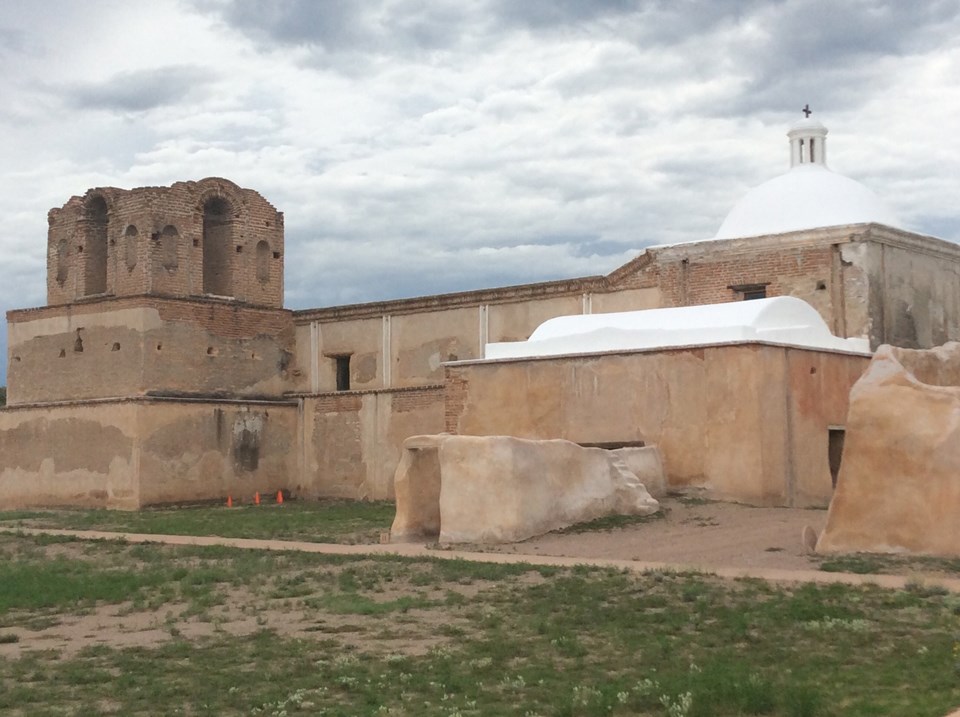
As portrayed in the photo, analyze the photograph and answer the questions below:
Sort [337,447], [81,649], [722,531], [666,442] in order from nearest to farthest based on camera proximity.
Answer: [81,649] < [722,531] < [666,442] < [337,447]

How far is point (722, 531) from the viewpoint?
13.8 meters

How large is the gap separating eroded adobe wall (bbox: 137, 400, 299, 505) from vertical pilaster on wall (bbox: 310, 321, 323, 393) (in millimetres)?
915

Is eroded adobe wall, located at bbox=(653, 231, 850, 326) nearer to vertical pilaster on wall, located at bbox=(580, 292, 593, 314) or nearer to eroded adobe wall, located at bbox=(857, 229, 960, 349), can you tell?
eroded adobe wall, located at bbox=(857, 229, 960, 349)

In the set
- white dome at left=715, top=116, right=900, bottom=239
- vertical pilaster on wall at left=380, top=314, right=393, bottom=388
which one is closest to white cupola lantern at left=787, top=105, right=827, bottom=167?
white dome at left=715, top=116, right=900, bottom=239

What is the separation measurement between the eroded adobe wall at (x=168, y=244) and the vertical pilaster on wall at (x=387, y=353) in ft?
8.30

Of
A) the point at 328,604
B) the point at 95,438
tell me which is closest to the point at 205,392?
the point at 95,438

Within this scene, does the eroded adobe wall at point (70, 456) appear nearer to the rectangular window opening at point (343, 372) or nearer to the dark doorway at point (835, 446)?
the rectangular window opening at point (343, 372)

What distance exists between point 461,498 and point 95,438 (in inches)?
504

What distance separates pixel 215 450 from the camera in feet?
82.6

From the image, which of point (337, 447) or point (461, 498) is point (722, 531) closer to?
point (461, 498)

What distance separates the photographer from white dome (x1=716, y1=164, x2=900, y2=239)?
21766mm

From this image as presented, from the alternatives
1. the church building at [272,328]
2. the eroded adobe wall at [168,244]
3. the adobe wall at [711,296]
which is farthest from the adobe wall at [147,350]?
the adobe wall at [711,296]

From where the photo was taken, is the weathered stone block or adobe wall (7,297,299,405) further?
adobe wall (7,297,299,405)

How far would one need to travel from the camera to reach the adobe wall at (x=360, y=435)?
977 inches
